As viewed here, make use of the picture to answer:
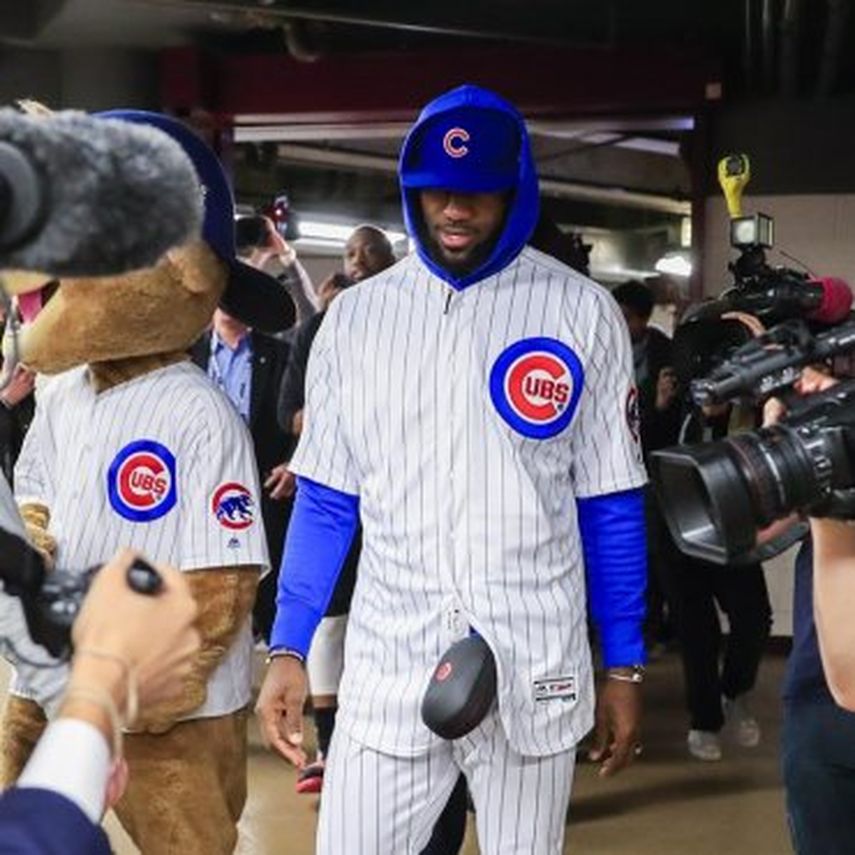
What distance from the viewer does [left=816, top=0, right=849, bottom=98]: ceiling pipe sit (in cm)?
488

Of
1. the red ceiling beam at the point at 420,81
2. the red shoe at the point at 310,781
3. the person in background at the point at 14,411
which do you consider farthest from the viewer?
the red ceiling beam at the point at 420,81

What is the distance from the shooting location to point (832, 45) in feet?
17.3

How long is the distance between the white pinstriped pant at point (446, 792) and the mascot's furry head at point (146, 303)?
74 centimetres

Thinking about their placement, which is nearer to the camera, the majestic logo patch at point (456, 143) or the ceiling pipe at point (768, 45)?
the majestic logo patch at point (456, 143)

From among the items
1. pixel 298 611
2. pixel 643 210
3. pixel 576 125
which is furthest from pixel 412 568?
pixel 643 210

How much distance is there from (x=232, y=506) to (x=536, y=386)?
1.76 feet

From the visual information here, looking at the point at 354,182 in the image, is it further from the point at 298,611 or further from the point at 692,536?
the point at 692,536

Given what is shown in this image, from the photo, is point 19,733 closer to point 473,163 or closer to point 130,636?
point 473,163

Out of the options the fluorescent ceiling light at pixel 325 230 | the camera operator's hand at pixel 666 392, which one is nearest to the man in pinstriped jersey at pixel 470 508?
the camera operator's hand at pixel 666 392

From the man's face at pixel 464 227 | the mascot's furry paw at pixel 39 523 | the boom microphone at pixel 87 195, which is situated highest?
the boom microphone at pixel 87 195

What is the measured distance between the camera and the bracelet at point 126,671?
42.5 inches

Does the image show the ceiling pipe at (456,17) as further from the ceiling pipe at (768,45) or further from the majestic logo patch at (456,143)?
the majestic logo patch at (456,143)

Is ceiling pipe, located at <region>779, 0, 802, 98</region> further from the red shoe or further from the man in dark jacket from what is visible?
the red shoe

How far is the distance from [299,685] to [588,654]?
452 mm
